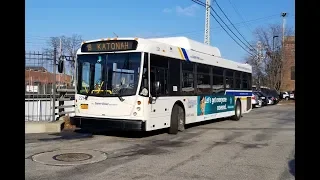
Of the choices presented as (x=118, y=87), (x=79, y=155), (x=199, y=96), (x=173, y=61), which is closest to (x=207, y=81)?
(x=199, y=96)

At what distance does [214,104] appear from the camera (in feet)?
54.4

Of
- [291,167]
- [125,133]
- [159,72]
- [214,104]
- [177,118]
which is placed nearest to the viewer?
[291,167]

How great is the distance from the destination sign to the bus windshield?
176 millimetres

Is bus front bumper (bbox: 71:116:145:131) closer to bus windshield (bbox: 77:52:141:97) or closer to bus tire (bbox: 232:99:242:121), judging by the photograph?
bus windshield (bbox: 77:52:141:97)

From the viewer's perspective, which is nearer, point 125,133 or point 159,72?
point 159,72

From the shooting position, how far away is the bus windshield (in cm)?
1131

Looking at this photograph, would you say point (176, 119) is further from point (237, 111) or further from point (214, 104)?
point (237, 111)

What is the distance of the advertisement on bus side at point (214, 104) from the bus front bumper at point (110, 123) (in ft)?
14.4

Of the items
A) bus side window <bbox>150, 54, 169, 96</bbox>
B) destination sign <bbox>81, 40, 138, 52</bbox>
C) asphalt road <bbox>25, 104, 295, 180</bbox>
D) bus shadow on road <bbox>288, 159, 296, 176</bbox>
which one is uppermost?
destination sign <bbox>81, 40, 138, 52</bbox>

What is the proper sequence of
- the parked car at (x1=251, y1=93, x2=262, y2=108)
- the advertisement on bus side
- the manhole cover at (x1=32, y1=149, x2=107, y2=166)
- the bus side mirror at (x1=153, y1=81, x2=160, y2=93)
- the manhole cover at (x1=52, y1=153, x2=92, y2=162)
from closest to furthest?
the manhole cover at (x1=32, y1=149, x2=107, y2=166) < the manhole cover at (x1=52, y1=153, x2=92, y2=162) < the bus side mirror at (x1=153, y1=81, x2=160, y2=93) < the advertisement on bus side < the parked car at (x1=251, y1=93, x2=262, y2=108)

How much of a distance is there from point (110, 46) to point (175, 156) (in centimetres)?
459

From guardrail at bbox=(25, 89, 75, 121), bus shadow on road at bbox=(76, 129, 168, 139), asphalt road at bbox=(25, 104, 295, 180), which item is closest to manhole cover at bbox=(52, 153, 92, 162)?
asphalt road at bbox=(25, 104, 295, 180)

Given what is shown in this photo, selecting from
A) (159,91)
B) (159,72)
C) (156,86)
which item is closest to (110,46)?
(159,72)

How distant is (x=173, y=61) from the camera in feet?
42.7
